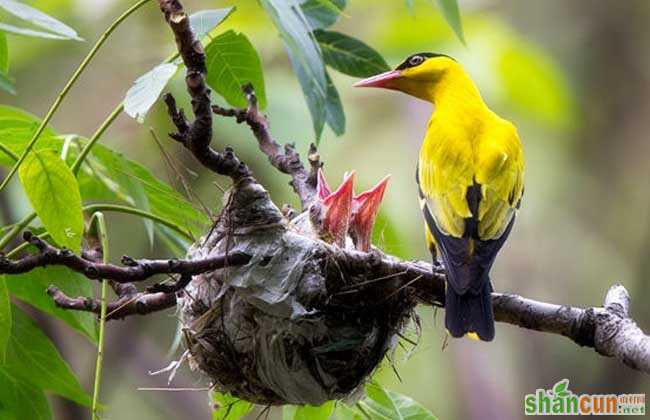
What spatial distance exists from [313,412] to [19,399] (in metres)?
0.94

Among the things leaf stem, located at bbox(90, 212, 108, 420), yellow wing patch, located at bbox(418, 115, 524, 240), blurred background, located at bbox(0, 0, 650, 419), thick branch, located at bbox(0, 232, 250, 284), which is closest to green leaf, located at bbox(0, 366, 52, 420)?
leaf stem, located at bbox(90, 212, 108, 420)

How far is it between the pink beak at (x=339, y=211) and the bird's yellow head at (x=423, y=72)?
1.31 meters

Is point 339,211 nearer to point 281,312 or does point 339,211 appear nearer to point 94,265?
point 281,312

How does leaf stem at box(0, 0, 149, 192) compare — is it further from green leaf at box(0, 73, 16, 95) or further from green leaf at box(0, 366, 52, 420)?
green leaf at box(0, 366, 52, 420)

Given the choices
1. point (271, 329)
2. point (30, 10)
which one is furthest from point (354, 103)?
point (30, 10)

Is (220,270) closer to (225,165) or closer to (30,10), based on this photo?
(225,165)

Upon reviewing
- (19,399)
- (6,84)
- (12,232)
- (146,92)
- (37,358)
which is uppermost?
(6,84)

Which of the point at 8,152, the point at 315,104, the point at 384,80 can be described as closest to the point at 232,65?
the point at 315,104

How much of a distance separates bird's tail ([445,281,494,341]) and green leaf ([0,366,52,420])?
48.1 inches

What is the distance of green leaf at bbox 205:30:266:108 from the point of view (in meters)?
2.96

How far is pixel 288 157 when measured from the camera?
3855 mm

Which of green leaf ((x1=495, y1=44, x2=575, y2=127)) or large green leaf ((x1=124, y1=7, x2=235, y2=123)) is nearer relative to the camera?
large green leaf ((x1=124, y1=7, x2=235, y2=123))

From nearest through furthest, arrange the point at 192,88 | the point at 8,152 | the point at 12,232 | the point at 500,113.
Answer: the point at 192,88, the point at 12,232, the point at 8,152, the point at 500,113

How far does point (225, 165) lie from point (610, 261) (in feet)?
21.1
